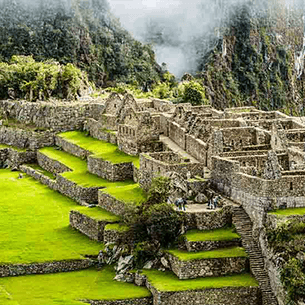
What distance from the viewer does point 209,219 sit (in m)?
50.6

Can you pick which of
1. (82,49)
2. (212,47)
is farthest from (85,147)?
(212,47)

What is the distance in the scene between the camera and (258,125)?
6331 cm

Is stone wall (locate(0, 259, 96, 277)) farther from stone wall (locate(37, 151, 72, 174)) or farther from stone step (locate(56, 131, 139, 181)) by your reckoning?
stone wall (locate(37, 151, 72, 174))

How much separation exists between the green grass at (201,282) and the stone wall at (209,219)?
2788 millimetres

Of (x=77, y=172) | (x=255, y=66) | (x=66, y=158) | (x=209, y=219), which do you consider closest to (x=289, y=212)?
(x=209, y=219)

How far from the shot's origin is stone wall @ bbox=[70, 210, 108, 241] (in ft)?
180

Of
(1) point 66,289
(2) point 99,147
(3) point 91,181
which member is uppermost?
(2) point 99,147

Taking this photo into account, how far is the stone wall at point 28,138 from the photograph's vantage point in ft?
253

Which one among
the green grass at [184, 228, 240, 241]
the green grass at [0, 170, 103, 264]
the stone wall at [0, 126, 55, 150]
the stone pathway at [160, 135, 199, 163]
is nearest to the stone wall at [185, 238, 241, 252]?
the green grass at [184, 228, 240, 241]

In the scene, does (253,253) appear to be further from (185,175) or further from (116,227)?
(116,227)

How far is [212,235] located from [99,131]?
24237 mm

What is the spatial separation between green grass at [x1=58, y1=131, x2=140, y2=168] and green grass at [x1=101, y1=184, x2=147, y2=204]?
3.05m

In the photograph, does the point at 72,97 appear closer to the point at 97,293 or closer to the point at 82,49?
the point at 97,293

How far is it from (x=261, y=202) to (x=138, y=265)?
6.14m
